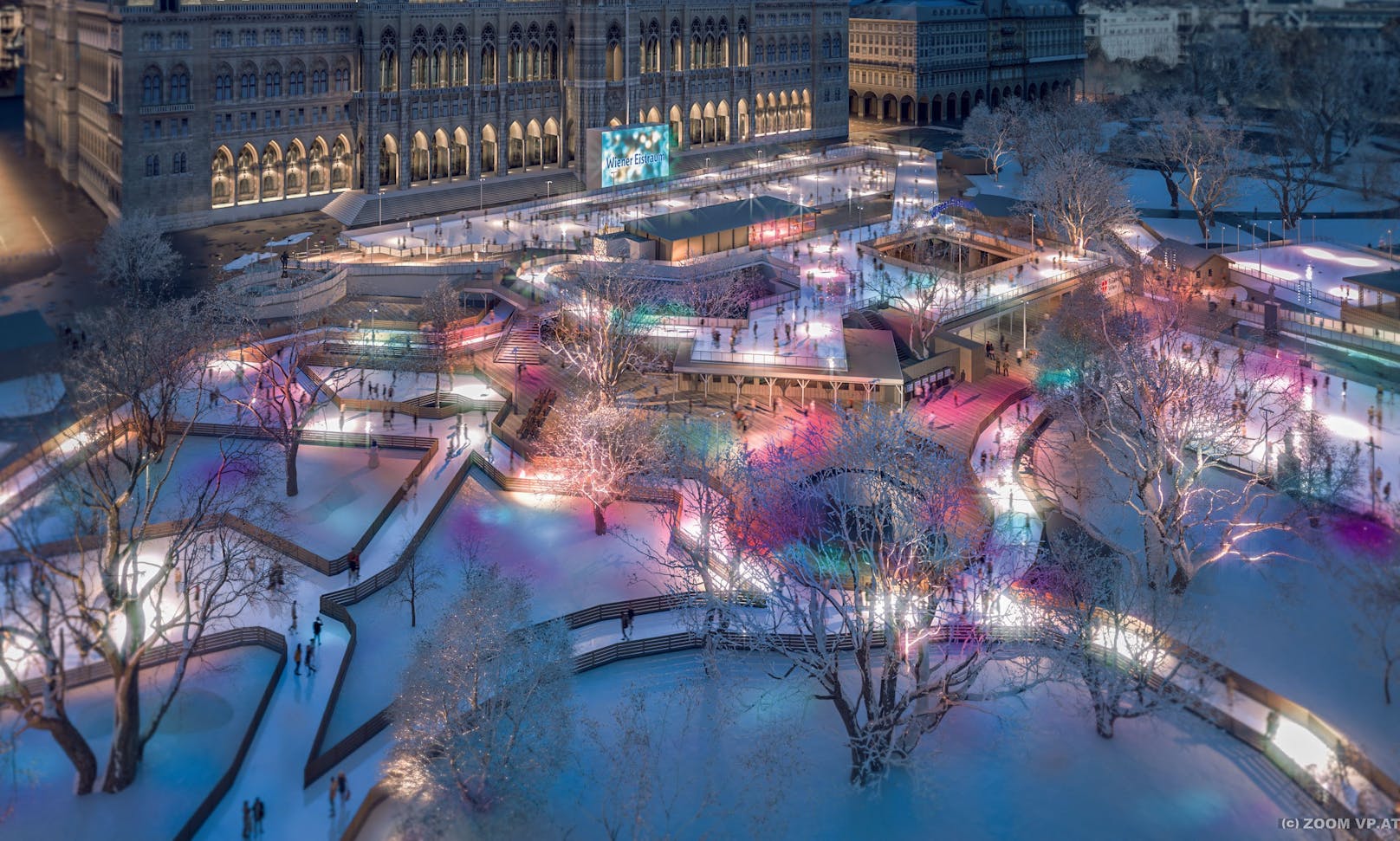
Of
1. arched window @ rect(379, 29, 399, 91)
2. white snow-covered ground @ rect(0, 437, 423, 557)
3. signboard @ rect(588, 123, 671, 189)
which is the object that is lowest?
white snow-covered ground @ rect(0, 437, 423, 557)

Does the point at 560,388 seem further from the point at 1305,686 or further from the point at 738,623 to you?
the point at 1305,686

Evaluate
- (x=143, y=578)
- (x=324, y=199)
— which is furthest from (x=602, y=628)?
(x=324, y=199)

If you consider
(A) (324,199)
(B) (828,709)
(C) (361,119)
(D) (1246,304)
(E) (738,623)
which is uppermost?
(C) (361,119)

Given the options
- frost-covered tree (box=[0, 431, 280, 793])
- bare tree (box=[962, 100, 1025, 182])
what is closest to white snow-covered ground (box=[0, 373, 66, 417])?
frost-covered tree (box=[0, 431, 280, 793])

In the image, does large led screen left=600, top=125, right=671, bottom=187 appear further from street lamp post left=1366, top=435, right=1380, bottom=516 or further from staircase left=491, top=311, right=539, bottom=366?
street lamp post left=1366, top=435, right=1380, bottom=516

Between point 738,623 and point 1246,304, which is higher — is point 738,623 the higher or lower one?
the lower one

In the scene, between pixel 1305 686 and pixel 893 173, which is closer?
pixel 1305 686
